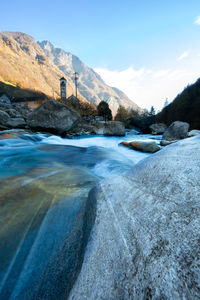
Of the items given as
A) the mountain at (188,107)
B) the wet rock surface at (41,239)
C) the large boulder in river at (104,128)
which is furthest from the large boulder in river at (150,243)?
the mountain at (188,107)

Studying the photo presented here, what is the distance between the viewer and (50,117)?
8.73 meters

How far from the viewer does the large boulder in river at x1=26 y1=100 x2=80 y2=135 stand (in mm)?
8709

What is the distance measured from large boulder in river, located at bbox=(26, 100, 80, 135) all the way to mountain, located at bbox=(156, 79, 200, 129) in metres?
15.6

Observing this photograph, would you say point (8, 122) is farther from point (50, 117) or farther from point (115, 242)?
point (115, 242)

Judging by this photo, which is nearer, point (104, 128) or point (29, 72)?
point (104, 128)

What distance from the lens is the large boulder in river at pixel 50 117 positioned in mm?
8709

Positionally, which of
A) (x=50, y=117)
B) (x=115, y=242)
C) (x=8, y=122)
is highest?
(x=50, y=117)

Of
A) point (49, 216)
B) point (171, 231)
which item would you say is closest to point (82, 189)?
point (49, 216)

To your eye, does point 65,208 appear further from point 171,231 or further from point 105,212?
point 171,231

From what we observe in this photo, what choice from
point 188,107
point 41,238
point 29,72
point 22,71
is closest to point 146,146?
point 41,238

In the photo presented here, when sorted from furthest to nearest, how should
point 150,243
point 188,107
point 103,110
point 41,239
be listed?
point 103,110, point 188,107, point 41,239, point 150,243

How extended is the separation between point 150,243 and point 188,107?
2257 centimetres

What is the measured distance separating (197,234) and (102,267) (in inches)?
17.1

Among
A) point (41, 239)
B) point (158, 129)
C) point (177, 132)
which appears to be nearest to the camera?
point (41, 239)
